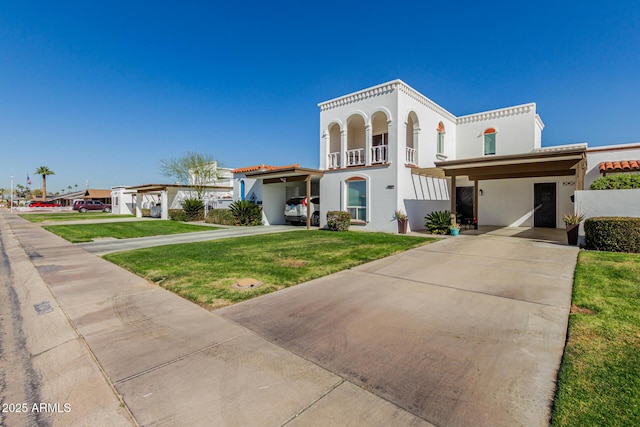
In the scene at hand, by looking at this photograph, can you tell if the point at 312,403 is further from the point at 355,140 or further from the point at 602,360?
the point at 355,140

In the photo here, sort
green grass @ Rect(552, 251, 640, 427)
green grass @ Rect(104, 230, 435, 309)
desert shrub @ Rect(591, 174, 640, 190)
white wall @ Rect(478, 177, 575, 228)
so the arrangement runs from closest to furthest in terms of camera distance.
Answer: green grass @ Rect(552, 251, 640, 427) < green grass @ Rect(104, 230, 435, 309) < desert shrub @ Rect(591, 174, 640, 190) < white wall @ Rect(478, 177, 575, 228)

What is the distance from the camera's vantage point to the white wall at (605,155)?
1254cm

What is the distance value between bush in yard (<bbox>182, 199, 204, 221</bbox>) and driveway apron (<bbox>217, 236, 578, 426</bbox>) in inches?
787

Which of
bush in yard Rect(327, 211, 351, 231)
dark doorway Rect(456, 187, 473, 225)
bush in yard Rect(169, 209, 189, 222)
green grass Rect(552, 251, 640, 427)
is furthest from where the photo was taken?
bush in yard Rect(169, 209, 189, 222)

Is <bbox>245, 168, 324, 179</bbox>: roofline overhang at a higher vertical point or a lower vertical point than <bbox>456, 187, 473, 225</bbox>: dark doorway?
higher

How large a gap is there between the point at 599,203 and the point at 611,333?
27.2ft

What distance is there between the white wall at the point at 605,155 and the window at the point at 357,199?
9.67 m

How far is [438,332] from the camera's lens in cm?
366

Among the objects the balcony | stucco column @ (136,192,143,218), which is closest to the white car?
the balcony

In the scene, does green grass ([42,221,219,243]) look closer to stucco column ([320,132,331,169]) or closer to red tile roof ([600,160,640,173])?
stucco column ([320,132,331,169])

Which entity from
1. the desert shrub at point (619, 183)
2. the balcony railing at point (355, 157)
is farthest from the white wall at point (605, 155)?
the balcony railing at point (355, 157)

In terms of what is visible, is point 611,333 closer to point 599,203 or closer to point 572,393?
point 572,393

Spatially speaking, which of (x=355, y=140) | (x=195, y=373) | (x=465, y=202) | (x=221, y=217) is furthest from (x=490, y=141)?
(x=195, y=373)

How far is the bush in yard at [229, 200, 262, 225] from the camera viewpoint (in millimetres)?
19438
